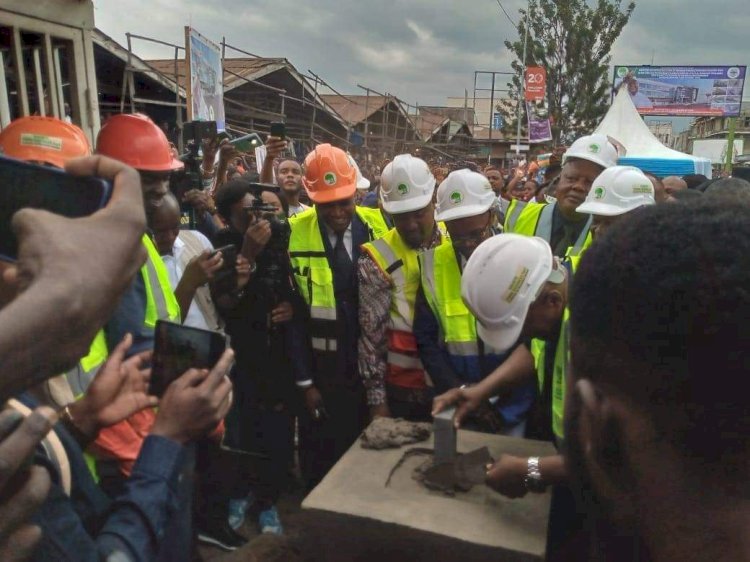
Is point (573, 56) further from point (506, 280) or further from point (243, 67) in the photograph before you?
point (506, 280)

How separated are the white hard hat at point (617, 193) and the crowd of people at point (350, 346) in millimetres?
13

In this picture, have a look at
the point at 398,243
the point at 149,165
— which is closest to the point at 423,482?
the point at 398,243

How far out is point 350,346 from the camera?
3.27 m

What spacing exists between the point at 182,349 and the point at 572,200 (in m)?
3.11

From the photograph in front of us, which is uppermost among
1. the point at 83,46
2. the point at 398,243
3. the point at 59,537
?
the point at 83,46

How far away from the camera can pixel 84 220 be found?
83 cm

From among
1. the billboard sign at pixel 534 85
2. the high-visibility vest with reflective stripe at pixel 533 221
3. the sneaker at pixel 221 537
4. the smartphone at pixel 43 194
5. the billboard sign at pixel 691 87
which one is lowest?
the sneaker at pixel 221 537

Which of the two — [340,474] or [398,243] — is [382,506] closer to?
[340,474]

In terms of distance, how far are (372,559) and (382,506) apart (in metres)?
0.13

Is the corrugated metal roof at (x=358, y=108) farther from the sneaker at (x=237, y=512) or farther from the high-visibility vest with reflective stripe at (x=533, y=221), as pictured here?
the sneaker at (x=237, y=512)

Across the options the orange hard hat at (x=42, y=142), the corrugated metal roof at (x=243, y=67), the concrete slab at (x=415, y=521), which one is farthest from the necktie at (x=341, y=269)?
the corrugated metal roof at (x=243, y=67)

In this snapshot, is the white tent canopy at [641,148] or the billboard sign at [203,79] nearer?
the billboard sign at [203,79]

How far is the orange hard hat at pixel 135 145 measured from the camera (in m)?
2.62

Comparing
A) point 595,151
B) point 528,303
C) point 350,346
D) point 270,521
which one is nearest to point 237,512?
point 270,521
